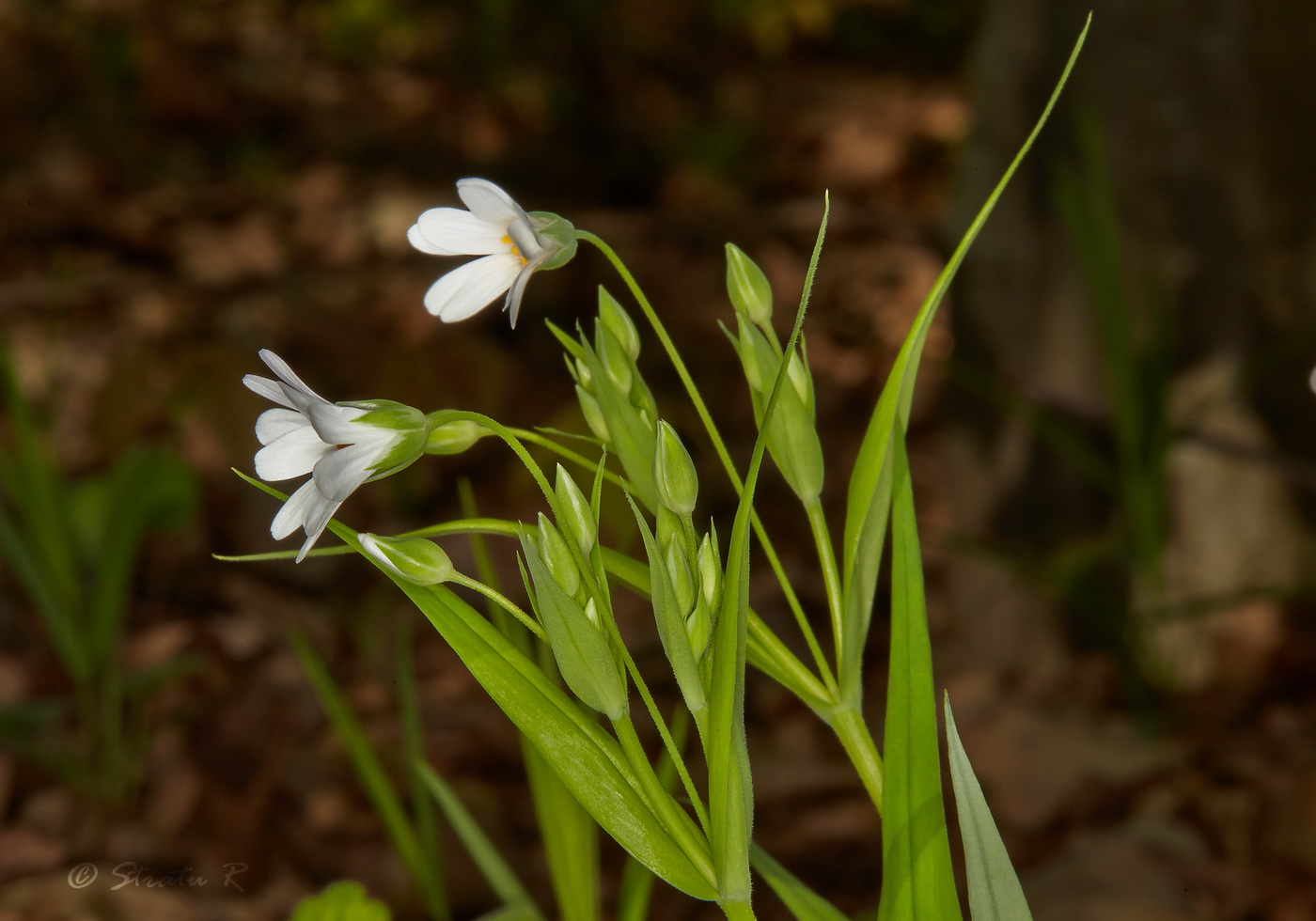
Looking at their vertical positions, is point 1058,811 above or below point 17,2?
above

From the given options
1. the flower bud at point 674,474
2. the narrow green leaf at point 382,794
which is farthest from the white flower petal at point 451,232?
the narrow green leaf at point 382,794

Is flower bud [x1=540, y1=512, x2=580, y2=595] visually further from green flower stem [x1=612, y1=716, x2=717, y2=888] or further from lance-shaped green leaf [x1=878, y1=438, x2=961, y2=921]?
lance-shaped green leaf [x1=878, y1=438, x2=961, y2=921]

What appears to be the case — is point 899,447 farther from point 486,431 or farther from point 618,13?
point 618,13

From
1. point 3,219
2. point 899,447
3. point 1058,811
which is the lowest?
point 3,219

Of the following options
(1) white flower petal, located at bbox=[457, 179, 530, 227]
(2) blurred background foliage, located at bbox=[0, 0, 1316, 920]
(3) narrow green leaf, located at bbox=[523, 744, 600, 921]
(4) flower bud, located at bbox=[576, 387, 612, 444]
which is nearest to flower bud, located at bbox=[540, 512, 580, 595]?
(4) flower bud, located at bbox=[576, 387, 612, 444]

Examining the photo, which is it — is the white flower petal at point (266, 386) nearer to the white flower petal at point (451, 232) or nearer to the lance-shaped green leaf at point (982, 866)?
the white flower petal at point (451, 232)

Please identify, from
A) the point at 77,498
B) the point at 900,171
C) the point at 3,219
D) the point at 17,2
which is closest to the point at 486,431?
the point at 77,498

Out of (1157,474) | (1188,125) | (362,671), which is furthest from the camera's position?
(362,671)
